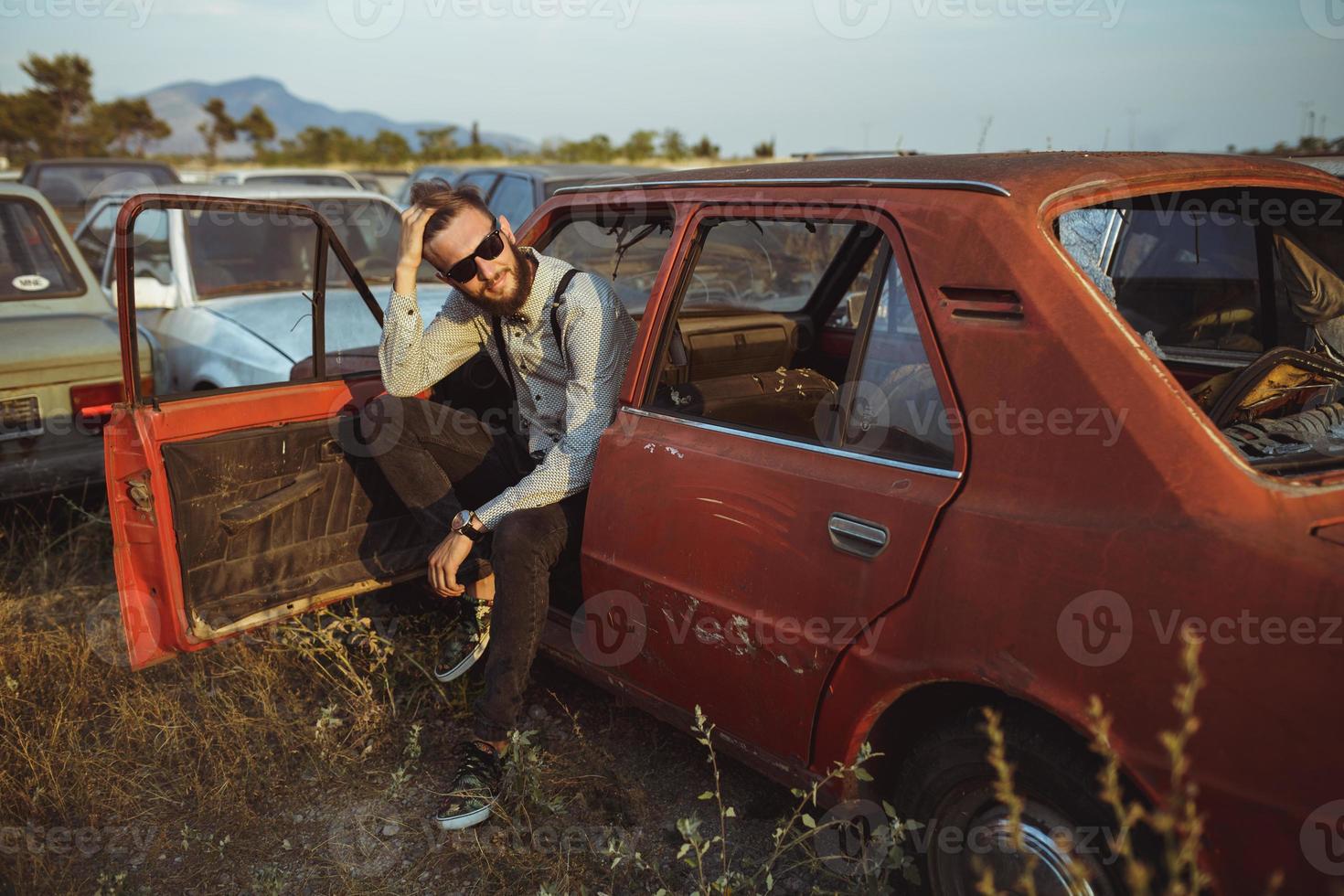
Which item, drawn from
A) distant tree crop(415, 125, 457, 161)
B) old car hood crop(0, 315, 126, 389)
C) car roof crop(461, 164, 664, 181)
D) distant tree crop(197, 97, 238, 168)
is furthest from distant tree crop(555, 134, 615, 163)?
old car hood crop(0, 315, 126, 389)

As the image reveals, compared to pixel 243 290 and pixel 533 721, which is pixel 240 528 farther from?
pixel 243 290

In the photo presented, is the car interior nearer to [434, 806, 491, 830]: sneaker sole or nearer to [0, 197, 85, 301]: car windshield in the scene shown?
[434, 806, 491, 830]: sneaker sole

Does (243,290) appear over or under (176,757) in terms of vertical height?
over

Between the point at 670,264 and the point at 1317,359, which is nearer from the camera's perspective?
the point at 1317,359

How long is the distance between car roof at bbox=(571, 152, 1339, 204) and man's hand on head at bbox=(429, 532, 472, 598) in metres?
1.23

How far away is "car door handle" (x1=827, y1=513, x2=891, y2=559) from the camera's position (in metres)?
2.00

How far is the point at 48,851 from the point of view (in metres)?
2.73

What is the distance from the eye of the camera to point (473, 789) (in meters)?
2.76

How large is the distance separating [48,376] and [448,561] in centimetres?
263

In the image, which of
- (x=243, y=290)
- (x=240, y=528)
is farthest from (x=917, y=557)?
(x=243, y=290)

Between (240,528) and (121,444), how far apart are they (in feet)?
1.44

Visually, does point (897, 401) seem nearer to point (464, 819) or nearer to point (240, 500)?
point (464, 819)

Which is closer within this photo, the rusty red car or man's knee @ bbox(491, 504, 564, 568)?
the rusty red car

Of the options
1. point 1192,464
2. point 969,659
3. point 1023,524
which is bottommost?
point 969,659
